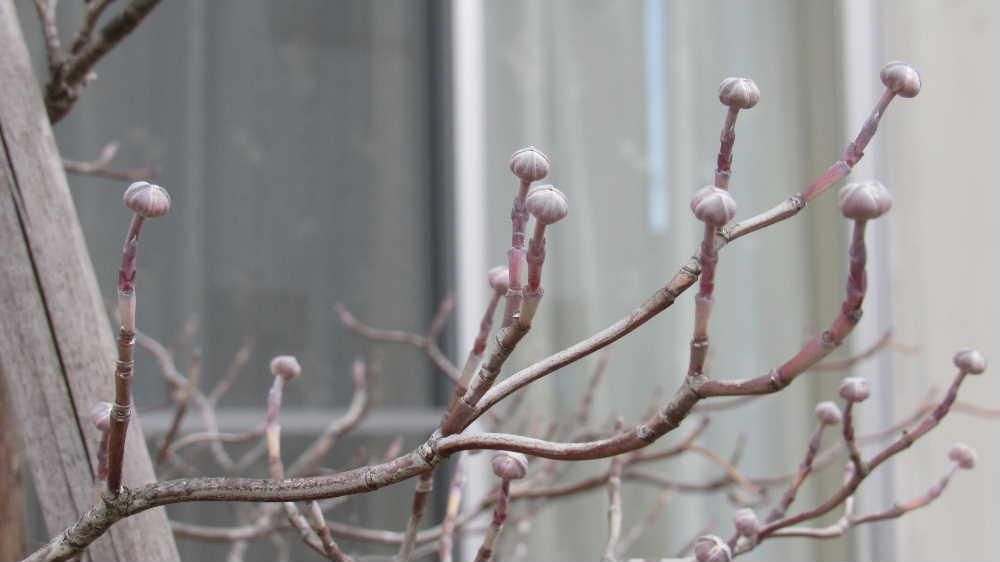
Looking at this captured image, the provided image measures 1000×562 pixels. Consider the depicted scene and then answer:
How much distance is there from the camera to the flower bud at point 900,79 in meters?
0.36

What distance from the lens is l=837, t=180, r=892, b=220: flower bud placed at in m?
0.27

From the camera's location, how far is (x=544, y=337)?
1.86m

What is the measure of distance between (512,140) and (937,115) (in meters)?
0.70

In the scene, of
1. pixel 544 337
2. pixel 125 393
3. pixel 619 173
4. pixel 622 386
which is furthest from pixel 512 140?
pixel 125 393

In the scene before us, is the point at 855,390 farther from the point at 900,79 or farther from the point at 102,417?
the point at 102,417

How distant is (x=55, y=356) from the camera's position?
1.78 feet

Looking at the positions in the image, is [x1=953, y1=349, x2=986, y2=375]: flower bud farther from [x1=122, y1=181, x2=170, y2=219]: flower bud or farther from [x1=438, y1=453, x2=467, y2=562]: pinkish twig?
[x1=122, y1=181, x2=170, y2=219]: flower bud

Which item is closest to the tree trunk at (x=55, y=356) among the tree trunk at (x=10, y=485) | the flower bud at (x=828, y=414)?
the tree trunk at (x=10, y=485)

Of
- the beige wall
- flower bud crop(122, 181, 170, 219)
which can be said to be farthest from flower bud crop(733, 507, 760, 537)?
the beige wall

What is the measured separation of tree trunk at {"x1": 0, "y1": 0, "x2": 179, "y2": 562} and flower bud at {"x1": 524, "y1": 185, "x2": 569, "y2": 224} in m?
0.31

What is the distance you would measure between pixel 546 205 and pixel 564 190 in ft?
5.18

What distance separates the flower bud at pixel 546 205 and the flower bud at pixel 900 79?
126 millimetres

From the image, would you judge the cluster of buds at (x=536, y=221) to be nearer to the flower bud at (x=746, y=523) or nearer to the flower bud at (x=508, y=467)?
the flower bud at (x=508, y=467)

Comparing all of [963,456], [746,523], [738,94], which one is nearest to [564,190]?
[963,456]
